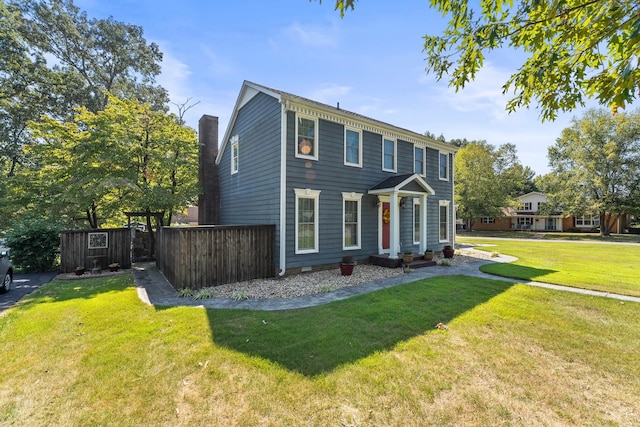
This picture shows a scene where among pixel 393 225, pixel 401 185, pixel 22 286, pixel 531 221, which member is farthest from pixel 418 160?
pixel 531 221

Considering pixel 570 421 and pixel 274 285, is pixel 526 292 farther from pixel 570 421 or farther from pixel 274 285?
pixel 274 285

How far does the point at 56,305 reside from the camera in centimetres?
659

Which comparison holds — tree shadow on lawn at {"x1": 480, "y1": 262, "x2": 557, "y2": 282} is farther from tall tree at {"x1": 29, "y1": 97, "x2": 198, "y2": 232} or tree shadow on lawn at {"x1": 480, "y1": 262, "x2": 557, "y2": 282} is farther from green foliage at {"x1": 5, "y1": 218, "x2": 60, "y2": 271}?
green foliage at {"x1": 5, "y1": 218, "x2": 60, "y2": 271}

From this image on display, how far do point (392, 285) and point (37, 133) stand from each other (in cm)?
1575

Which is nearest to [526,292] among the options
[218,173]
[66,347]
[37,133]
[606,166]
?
[66,347]

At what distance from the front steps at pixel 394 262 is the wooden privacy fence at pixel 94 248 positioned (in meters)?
10.4

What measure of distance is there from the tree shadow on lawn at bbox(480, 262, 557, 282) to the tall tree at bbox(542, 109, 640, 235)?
2683cm

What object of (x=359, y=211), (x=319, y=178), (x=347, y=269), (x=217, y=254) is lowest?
(x=347, y=269)

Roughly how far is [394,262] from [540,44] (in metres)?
7.95

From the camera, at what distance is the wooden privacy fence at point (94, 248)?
10641 mm

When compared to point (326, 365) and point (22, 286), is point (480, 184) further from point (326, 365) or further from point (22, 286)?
point (22, 286)

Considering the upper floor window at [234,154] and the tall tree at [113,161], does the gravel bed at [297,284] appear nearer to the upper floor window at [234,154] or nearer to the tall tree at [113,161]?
the upper floor window at [234,154]

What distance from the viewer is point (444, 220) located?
15.4 metres

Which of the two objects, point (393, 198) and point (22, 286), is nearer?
point (22, 286)
